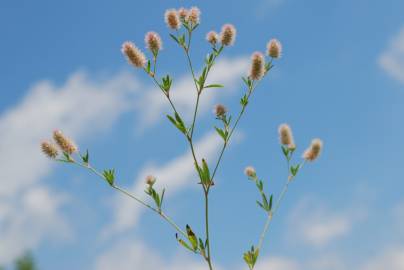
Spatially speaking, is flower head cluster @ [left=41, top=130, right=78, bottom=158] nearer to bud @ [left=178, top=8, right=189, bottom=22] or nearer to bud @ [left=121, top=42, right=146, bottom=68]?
bud @ [left=121, top=42, right=146, bottom=68]

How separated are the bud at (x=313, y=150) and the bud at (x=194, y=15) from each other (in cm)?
122

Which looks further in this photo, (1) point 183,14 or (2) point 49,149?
(1) point 183,14

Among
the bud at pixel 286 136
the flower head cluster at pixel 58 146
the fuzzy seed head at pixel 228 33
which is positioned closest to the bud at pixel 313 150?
the bud at pixel 286 136

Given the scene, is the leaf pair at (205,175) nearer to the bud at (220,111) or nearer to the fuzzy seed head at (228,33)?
the bud at (220,111)

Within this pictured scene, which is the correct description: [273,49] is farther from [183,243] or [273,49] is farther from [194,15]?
[183,243]

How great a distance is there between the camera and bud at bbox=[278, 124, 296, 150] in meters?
4.18

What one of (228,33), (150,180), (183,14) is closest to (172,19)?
(183,14)

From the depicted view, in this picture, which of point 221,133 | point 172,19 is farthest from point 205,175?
point 172,19

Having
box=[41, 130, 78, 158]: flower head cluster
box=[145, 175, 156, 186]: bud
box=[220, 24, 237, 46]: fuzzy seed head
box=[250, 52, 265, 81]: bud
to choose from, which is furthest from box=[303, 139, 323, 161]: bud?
box=[41, 130, 78, 158]: flower head cluster

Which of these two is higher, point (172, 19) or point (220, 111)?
point (172, 19)

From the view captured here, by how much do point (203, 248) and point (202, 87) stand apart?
1.10 m

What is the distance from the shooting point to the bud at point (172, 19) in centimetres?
409

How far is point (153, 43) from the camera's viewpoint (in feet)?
13.2

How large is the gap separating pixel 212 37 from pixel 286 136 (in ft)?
2.98
